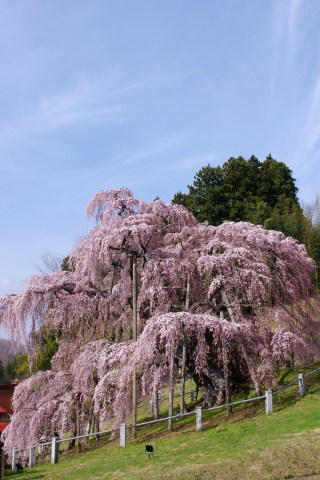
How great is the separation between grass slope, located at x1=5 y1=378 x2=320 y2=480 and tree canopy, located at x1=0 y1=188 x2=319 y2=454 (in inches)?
65.5

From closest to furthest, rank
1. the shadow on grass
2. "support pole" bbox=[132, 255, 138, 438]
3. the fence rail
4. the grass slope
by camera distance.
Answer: the grass slope
the shadow on grass
the fence rail
"support pole" bbox=[132, 255, 138, 438]

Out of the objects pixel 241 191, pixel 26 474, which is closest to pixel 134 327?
pixel 26 474

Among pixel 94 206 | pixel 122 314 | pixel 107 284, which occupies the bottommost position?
pixel 122 314

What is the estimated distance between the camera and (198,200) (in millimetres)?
48562

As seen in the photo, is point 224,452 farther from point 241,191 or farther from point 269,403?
point 241,191

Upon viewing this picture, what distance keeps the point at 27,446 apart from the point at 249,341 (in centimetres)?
920

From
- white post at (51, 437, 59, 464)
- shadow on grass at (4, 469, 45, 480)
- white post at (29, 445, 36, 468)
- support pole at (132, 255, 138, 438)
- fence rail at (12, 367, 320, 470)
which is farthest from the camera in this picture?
white post at (29, 445, 36, 468)

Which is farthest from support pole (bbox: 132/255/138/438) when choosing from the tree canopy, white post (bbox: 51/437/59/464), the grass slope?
white post (bbox: 51/437/59/464)

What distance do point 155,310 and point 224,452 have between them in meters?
8.04

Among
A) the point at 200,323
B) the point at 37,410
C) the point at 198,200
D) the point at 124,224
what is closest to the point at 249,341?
the point at 200,323

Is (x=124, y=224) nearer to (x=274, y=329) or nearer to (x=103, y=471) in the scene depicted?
(x=274, y=329)

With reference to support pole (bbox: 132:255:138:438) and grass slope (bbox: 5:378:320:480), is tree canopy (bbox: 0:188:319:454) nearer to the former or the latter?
support pole (bbox: 132:255:138:438)

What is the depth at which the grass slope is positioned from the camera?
10.2 m

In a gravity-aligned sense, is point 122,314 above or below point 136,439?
above
